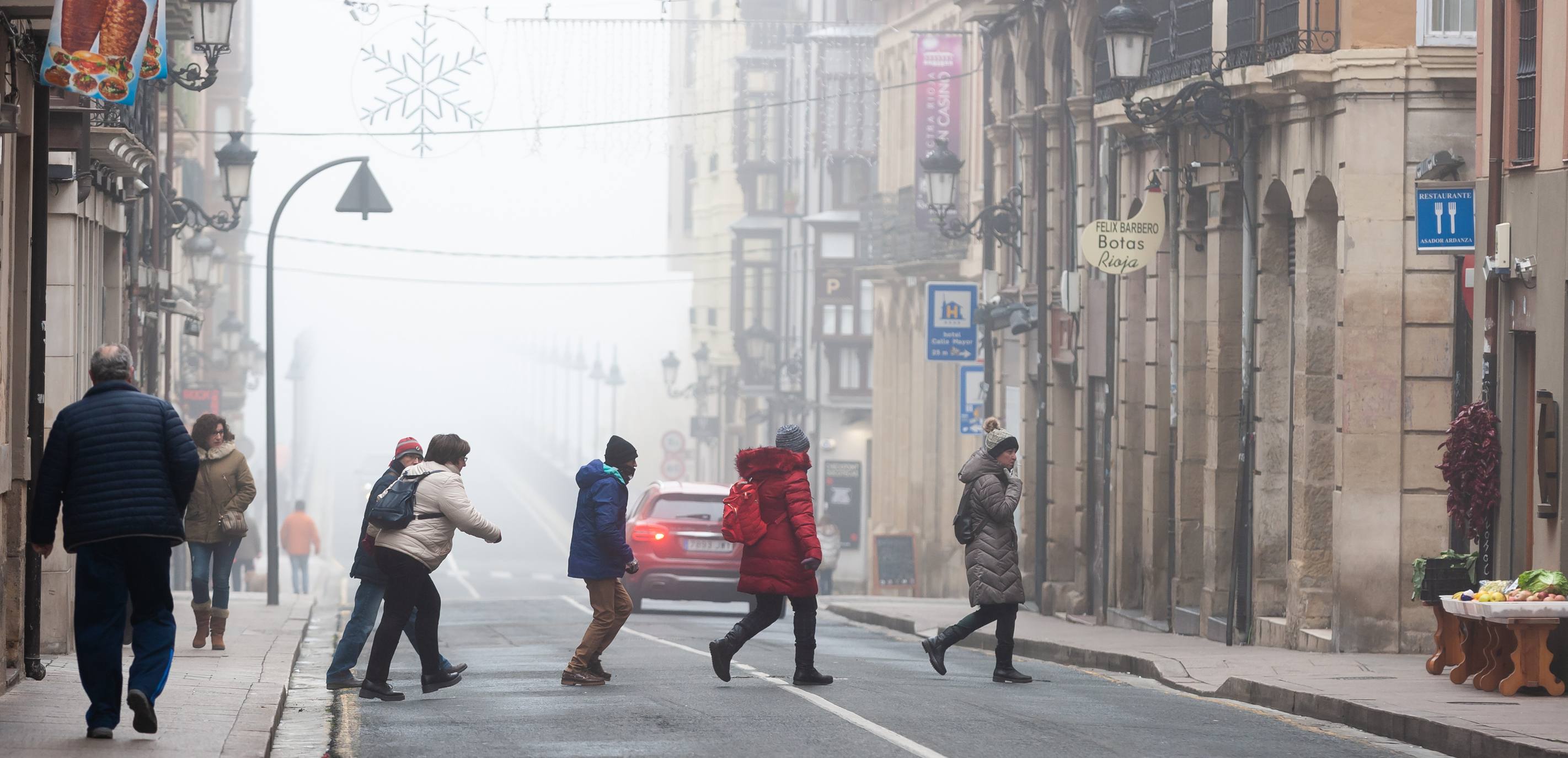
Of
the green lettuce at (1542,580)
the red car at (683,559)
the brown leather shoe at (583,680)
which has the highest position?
the green lettuce at (1542,580)

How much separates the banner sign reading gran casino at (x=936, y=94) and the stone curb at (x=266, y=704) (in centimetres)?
2227

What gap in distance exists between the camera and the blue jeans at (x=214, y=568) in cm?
1711

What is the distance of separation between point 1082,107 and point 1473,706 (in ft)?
49.1

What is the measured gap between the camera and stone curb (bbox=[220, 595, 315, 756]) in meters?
10.7

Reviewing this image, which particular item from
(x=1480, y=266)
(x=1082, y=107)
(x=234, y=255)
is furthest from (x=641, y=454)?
(x=1480, y=266)

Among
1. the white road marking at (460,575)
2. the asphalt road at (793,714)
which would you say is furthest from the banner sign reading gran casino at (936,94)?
the asphalt road at (793,714)

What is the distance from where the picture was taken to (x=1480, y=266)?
16.5 metres

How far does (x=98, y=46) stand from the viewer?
11.9 metres

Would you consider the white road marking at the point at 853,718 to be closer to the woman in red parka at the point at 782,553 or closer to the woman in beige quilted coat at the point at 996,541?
the woman in red parka at the point at 782,553

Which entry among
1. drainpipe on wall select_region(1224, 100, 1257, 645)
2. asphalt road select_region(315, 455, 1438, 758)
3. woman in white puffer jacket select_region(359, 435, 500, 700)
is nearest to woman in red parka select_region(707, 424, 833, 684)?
→ asphalt road select_region(315, 455, 1438, 758)

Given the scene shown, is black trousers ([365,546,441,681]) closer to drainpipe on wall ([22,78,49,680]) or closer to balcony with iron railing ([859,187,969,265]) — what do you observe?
drainpipe on wall ([22,78,49,680])

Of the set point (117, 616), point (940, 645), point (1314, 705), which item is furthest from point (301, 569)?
point (117, 616)

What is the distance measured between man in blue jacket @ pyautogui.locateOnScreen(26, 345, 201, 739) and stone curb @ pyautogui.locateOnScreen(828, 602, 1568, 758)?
6.20 metres

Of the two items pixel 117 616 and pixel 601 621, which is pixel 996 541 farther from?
pixel 117 616
